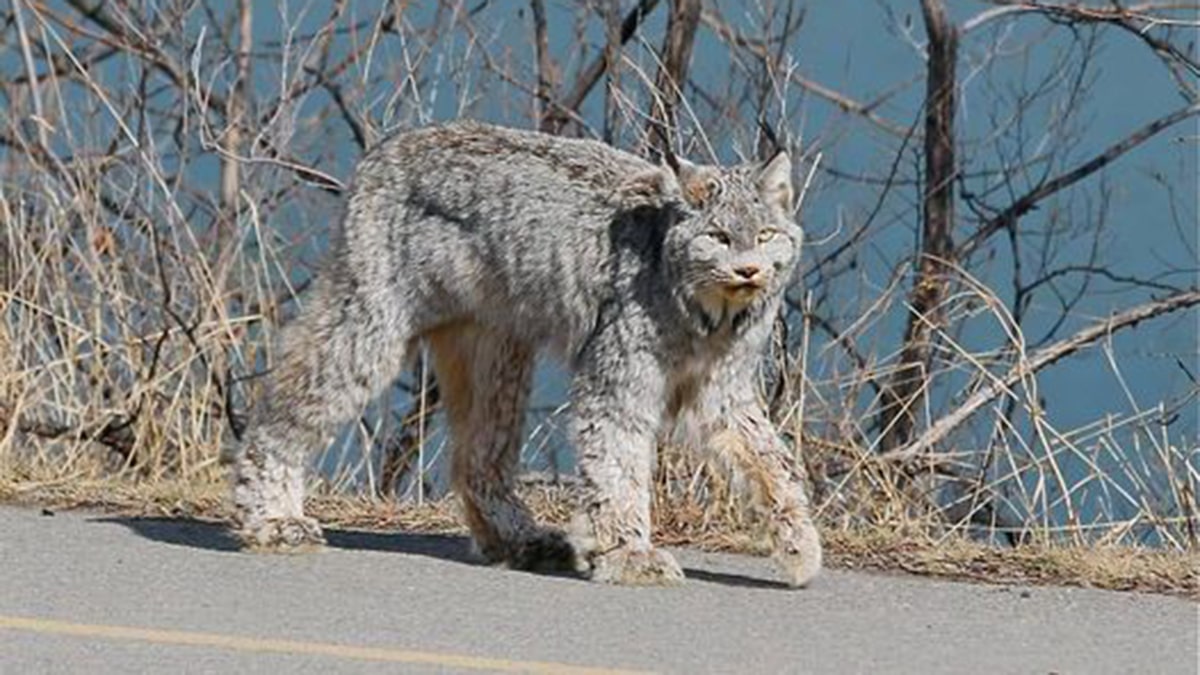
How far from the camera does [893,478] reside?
469 inches

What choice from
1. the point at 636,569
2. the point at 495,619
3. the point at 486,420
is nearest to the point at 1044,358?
the point at 486,420

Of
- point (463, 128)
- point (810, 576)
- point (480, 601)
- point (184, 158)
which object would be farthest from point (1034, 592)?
point (184, 158)

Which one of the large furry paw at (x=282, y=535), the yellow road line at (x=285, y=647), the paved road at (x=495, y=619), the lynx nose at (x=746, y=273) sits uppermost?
the lynx nose at (x=746, y=273)

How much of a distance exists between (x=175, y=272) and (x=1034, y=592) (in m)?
5.62

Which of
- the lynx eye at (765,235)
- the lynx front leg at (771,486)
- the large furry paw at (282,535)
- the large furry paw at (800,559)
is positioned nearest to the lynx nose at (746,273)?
the lynx eye at (765,235)

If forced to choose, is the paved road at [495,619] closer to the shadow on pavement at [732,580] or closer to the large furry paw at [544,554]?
the shadow on pavement at [732,580]

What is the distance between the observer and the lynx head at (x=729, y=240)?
30.9 feet

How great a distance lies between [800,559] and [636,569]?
53 cm

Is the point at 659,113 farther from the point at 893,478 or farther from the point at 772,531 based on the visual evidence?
the point at 772,531

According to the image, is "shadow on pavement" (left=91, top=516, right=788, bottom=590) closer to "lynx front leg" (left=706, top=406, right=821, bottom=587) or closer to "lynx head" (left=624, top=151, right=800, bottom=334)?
"lynx front leg" (left=706, top=406, right=821, bottom=587)

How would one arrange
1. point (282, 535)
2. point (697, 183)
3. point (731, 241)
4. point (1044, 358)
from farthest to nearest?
1. point (1044, 358)
2. point (282, 535)
3. point (697, 183)
4. point (731, 241)

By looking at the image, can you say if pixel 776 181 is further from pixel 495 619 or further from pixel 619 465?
pixel 495 619

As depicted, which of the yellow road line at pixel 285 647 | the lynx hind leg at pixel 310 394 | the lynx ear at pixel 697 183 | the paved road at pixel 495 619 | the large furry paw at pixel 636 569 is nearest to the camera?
the yellow road line at pixel 285 647

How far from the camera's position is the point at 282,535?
32.3ft
